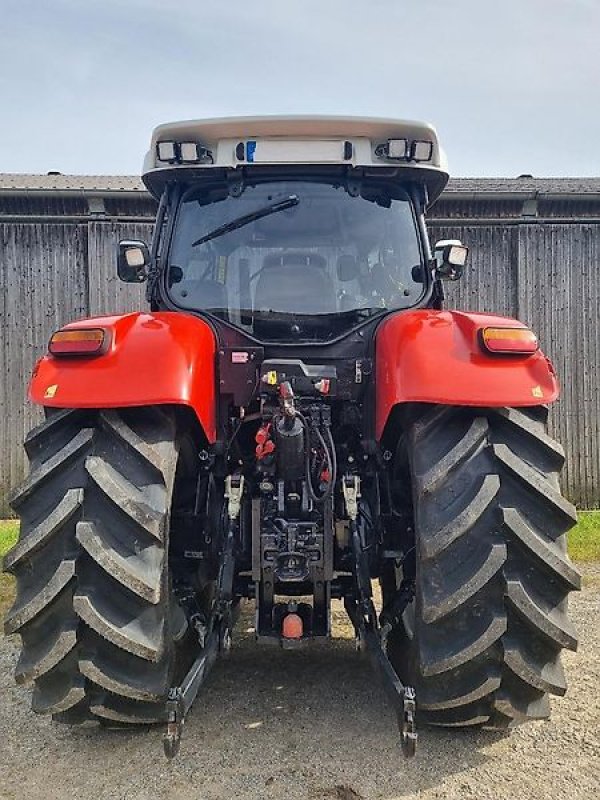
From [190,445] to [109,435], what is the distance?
0.55 m

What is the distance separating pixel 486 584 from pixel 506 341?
94 centimetres

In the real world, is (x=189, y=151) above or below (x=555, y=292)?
above

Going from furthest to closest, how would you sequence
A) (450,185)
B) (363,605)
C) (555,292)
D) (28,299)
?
(450,185) → (555,292) → (28,299) → (363,605)

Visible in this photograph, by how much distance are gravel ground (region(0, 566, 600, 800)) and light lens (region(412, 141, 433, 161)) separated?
2.64 metres

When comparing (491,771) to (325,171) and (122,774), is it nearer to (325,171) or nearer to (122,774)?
(122,774)

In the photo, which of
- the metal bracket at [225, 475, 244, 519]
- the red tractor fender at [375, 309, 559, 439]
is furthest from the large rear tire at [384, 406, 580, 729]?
the metal bracket at [225, 475, 244, 519]

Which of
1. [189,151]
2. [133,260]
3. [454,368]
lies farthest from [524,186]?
[454,368]

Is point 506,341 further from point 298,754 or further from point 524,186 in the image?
point 524,186

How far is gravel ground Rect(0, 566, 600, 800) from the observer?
2.80 metres

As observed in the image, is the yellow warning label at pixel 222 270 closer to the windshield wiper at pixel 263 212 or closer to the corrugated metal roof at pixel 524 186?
the windshield wiper at pixel 263 212

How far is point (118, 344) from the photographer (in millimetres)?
Result: 3074

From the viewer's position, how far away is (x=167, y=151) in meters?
3.83

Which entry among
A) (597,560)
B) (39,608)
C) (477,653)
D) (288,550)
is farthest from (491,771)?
(597,560)

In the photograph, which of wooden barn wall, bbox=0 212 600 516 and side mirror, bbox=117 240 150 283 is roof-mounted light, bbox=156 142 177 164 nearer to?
side mirror, bbox=117 240 150 283
